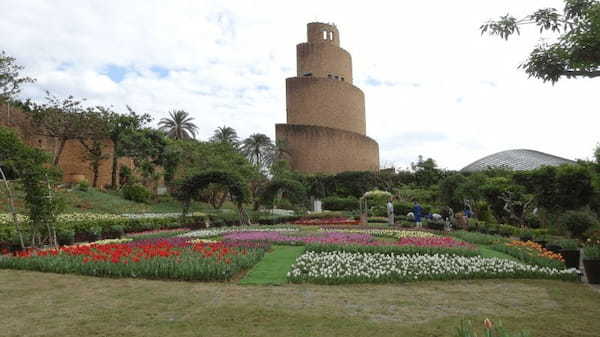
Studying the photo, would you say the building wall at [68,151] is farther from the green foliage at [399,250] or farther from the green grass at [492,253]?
the green grass at [492,253]

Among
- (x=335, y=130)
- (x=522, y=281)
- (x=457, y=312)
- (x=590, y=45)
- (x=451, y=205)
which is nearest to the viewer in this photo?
(x=590, y=45)

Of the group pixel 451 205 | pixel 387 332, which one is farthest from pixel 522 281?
pixel 451 205

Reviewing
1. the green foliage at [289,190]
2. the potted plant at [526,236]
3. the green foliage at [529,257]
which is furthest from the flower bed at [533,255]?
the green foliage at [289,190]

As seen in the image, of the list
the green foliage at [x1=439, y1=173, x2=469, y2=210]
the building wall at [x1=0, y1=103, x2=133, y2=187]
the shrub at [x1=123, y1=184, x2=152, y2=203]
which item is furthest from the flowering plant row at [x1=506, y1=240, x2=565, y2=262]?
the building wall at [x1=0, y1=103, x2=133, y2=187]

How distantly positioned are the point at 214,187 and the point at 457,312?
2345 centimetres

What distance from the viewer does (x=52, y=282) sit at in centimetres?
748

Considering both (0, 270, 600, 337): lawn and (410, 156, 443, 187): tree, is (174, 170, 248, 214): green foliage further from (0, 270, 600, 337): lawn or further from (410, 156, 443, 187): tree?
(410, 156, 443, 187): tree

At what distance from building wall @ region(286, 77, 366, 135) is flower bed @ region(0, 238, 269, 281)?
39665 mm

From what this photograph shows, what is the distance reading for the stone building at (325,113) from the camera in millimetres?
46594

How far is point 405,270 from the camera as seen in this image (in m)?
8.28

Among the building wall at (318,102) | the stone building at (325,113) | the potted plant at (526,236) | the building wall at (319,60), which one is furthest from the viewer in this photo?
the building wall at (319,60)

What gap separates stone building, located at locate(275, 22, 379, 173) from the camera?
4659cm

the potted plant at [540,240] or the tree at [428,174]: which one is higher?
the tree at [428,174]

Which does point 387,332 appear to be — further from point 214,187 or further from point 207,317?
point 214,187
